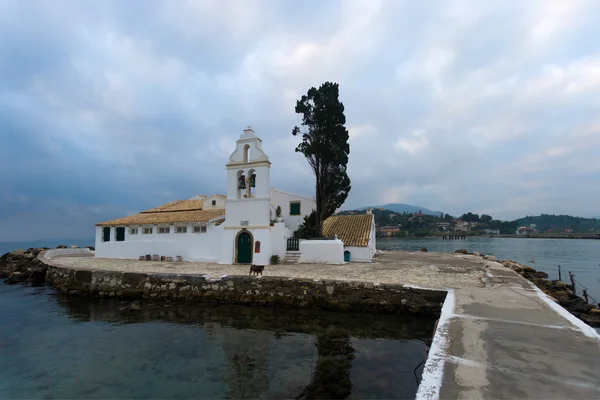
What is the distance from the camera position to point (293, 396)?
5719 millimetres

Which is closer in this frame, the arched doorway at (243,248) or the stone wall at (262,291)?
the stone wall at (262,291)

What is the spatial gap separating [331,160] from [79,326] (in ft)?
51.6

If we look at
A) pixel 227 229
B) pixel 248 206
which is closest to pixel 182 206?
pixel 227 229

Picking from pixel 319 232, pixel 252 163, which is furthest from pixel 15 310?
pixel 319 232

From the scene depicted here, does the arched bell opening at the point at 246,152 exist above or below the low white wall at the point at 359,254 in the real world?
above

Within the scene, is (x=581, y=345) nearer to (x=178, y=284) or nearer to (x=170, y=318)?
(x=170, y=318)

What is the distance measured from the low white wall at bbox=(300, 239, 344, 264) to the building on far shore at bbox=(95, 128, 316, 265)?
1.30 meters

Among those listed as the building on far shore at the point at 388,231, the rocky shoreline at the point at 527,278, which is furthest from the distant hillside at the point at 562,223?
the rocky shoreline at the point at 527,278

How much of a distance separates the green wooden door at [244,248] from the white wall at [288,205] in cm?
509

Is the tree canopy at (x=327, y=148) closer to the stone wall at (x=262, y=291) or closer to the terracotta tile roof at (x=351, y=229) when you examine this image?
the terracotta tile roof at (x=351, y=229)

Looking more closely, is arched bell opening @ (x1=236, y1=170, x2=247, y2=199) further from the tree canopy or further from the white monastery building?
the tree canopy

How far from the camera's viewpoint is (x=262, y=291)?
12438mm

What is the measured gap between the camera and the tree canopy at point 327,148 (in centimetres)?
2089

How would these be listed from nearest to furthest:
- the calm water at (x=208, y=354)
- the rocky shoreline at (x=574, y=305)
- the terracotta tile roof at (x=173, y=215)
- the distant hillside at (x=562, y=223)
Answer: the calm water at (x=208, y=354) → the rocky shoreline at (x=574, y=305) → the terracotta tile roof at (x=173, y=215) → the distant hillside at (x=562, y=223)
